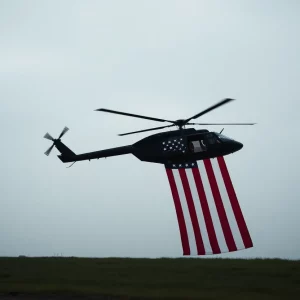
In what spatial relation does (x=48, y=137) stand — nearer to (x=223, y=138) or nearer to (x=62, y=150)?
(x=62, y=150)

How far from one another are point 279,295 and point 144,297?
3.75 m

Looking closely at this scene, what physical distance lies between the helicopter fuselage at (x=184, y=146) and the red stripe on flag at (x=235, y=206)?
34.1 inches

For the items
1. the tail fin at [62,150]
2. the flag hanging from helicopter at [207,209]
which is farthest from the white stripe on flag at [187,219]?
the tail fin at [62,150]

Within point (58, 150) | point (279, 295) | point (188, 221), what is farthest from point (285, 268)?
point (58, 150)

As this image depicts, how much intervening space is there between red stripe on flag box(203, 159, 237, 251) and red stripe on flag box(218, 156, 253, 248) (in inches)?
20.1

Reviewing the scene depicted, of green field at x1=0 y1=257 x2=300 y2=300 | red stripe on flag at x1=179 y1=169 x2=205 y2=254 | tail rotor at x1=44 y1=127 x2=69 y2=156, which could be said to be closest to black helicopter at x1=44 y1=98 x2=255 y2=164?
red stripe on flag at x1=179 y1=169 x2=205 y2=254

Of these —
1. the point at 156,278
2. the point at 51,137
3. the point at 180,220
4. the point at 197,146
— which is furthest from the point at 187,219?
the point at 51,137

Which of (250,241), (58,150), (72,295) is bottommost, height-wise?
(72,295)

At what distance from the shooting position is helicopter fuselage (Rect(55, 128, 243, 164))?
71.0ft

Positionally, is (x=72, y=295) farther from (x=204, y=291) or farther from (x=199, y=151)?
(x=199, y=151)

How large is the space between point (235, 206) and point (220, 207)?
80cm

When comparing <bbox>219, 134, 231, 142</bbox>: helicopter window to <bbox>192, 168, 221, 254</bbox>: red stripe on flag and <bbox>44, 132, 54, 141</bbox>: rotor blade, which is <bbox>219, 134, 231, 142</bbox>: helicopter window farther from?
<bbox>44, 132, 54, 141</bbox>: rotor blade

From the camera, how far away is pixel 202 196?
73.6 ft

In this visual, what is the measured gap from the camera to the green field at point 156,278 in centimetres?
1362
